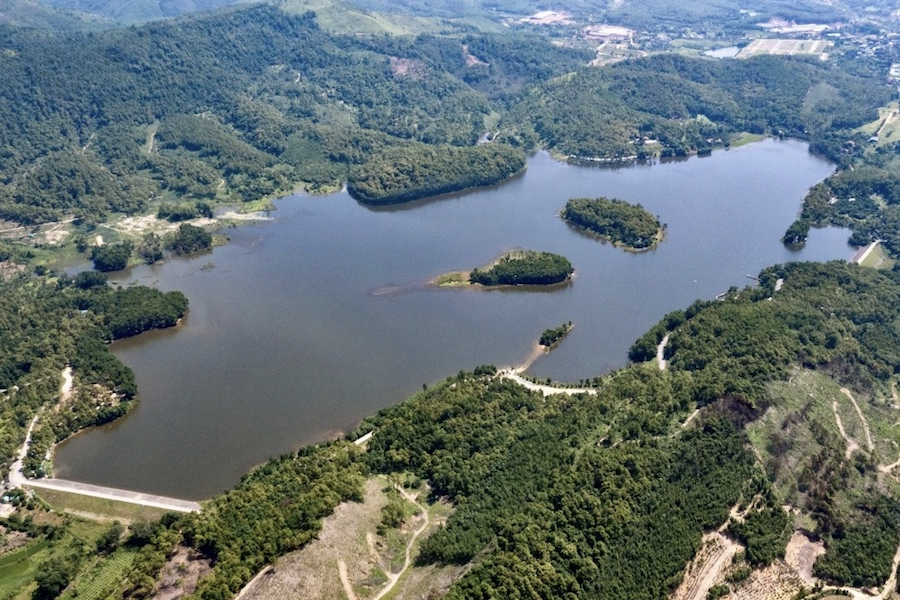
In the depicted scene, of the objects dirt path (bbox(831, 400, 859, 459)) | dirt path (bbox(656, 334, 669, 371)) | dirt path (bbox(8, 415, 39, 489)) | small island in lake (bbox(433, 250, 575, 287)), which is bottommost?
small island in lake (bbox(433, 250, 575, 287))

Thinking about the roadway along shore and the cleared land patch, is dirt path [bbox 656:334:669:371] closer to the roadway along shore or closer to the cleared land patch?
the cleared land patch

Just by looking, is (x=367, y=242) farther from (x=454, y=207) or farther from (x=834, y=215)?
(x=834, y=215)

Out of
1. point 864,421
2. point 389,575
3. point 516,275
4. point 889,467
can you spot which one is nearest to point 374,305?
point 516,275

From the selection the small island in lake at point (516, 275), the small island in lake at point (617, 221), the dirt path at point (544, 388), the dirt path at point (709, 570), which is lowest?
the small island in lake at point (617, 221)

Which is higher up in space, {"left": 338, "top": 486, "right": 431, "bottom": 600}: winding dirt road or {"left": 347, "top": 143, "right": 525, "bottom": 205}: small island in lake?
{"left": 338, "top": 486, "right": 431, "bottom": 600}: winding dirt road

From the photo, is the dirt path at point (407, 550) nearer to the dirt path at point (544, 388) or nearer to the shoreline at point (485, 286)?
the dirt path at point (544, 388)

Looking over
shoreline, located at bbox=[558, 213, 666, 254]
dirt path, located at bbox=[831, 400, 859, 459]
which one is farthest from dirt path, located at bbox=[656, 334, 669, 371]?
shoreline, located at bbox=[558, 213, 666, 254]

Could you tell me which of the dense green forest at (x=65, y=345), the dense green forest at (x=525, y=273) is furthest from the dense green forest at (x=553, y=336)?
the dense green forest at (x=65, y=345)

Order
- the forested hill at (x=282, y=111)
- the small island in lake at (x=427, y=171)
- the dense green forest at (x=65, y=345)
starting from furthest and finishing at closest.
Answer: the forested hill at (x=282, y=111) → the small island in lake at (x=427, y=171) → the dense green forest at (x=65, y=345)
